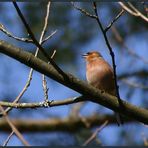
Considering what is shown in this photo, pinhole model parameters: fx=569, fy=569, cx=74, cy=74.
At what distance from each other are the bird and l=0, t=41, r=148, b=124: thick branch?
818mm

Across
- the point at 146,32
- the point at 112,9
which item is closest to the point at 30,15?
the point at 112,9

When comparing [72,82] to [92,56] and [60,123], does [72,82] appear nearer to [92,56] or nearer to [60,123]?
[92,56]

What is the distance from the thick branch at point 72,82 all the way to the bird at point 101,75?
32.2 inches

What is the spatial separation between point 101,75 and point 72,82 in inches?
47.2

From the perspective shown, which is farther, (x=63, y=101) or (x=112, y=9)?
(x=112, y=9)

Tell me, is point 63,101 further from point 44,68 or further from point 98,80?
point 98,80

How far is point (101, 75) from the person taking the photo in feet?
15.3

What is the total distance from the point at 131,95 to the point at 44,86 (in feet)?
12.6

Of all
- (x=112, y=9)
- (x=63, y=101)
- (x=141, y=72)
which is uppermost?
(x=112, y=9)

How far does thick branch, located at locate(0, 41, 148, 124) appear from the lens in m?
3.35

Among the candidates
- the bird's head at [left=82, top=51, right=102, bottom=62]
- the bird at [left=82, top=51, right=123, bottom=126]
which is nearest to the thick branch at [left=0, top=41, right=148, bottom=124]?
the bird at [left=82, top=51, right=123, bottom=126]

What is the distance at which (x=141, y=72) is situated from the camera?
808 cm

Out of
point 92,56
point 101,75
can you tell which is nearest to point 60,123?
point 92,56

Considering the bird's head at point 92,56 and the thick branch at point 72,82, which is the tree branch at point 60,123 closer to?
the bird's head at point 92,56
